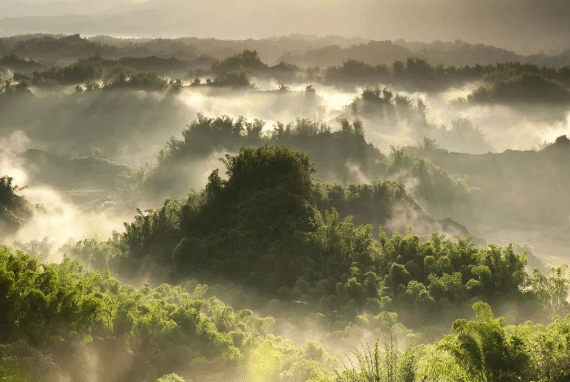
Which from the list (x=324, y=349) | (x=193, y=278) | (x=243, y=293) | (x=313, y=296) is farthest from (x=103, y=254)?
(x=324, y=349)

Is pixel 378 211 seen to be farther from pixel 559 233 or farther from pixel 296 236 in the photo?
pixel 559 233

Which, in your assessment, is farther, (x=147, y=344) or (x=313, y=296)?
(x=313, y=296)

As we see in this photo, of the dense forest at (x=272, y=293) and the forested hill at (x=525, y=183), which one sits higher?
the forested hill at (x=525, y=183)

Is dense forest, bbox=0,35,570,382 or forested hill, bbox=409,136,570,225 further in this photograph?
forested hill, bbox=409,136,570,225

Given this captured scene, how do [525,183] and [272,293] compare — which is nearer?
[272,293]

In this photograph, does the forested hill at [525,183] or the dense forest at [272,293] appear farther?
the forested hill at [525,183]

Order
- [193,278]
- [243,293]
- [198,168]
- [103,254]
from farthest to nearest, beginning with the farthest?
[198,168] → [103,254] → [193,278] → [243,293]

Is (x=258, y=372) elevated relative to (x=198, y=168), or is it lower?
lower

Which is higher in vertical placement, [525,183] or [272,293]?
[525,183]

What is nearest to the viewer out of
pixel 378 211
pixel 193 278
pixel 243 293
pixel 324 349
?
pixel 324 349

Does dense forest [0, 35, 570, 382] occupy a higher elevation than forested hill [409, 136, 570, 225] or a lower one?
lower

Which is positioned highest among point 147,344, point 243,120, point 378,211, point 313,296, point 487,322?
point 243,120
